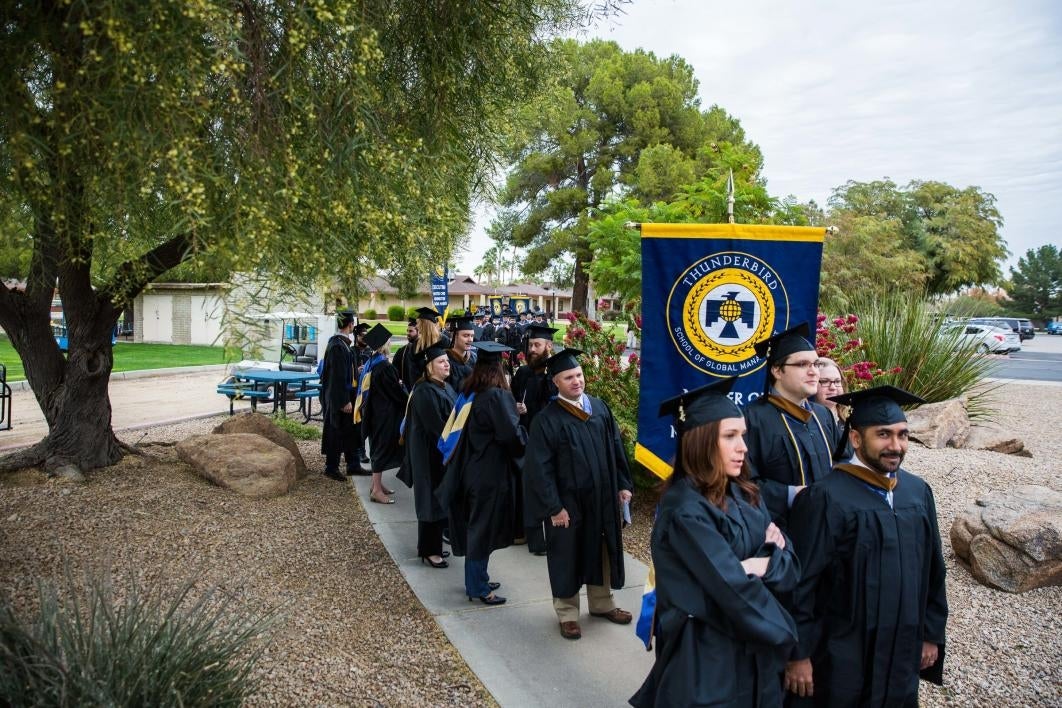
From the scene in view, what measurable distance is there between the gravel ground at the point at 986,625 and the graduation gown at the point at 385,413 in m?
2.57

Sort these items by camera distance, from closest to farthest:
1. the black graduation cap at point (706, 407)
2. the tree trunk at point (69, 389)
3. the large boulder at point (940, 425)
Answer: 1. the black graduation cap at point (706, 407)
2. the tree trunk at point (69, 389)
3. the large boulder at point (940, 425)

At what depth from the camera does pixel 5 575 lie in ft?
15.8

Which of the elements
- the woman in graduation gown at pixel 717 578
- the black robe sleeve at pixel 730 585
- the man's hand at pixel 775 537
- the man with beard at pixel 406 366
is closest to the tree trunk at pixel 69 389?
the man with beard at pixel 406 366

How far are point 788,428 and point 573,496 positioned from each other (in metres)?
1.50

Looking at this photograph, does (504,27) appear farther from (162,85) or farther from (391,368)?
(391,368)

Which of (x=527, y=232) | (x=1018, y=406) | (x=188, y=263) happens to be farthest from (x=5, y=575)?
(x=527, y=232)

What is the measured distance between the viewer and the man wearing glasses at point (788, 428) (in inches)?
141

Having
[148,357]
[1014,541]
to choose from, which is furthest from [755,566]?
[148,357]

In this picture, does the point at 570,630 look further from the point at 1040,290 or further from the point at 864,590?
the point at 1040,290

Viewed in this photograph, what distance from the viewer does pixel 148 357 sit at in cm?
2528

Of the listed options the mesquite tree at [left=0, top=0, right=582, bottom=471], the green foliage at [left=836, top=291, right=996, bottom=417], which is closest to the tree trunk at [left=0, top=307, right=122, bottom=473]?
the mesquite tree at [left=0, top=0, right=582, bottom=471]

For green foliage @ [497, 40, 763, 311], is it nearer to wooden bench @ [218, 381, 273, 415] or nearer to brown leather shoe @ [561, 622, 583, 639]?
wooden bench @ [218, 381, 273, 415]

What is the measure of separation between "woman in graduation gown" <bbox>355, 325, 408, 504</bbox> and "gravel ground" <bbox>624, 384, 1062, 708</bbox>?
102 inches

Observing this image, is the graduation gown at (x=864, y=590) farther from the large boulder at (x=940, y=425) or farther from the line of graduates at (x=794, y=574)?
the large boulder at (x=940, y=425)
